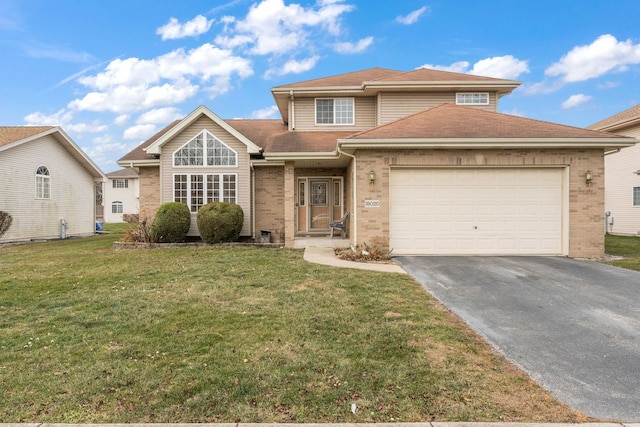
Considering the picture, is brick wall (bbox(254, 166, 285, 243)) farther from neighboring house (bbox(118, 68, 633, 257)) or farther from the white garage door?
the white garage door

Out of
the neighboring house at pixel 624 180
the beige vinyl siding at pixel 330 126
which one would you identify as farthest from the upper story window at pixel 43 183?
the neighboring house at pixel 624 180

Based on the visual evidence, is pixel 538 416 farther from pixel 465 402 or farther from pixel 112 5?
pixel 112 5

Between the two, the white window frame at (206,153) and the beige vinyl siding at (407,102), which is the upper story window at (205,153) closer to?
the white window frame at (206,153)

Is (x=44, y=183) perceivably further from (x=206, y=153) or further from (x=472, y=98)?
(x=472, y=98)

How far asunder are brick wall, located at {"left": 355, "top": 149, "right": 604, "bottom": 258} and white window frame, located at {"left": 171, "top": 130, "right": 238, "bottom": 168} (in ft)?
20.4

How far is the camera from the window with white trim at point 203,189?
14.2 meters

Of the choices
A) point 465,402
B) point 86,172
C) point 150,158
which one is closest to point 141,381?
point 465,402

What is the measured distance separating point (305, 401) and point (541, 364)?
100.0 inches

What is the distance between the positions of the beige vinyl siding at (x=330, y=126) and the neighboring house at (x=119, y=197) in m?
30.1

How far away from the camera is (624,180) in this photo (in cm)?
1798

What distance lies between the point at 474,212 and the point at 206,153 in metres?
9.97

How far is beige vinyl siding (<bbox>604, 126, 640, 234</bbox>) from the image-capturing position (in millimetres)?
17370

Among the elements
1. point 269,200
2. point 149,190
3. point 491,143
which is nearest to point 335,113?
point 269,200

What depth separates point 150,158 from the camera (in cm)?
1491
